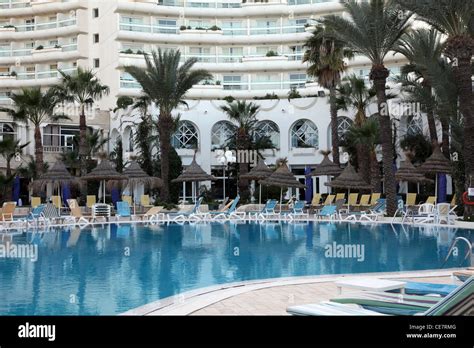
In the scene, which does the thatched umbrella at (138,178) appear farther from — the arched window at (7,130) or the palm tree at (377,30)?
the arched window at (7,130)

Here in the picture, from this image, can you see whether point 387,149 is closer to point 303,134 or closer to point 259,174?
point 259,174

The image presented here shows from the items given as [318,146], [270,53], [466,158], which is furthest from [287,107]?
[466,158]

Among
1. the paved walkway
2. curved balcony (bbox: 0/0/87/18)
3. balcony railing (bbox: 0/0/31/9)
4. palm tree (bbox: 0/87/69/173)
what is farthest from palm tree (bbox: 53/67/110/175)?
the paved walkway

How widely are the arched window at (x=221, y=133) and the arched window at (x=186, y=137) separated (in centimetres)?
116

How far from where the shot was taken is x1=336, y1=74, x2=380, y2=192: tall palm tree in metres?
32.2

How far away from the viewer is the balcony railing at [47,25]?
47.4 m

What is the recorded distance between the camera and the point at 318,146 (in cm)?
3791

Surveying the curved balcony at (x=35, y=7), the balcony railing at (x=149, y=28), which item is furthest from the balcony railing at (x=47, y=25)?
the balcony railing at (x=149, y=28)

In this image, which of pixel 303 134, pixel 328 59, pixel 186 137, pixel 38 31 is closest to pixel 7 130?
pixel 186 137

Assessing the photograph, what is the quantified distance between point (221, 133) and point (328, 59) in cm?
1085

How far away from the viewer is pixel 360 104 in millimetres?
33062

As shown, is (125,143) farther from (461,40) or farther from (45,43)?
(461,40)

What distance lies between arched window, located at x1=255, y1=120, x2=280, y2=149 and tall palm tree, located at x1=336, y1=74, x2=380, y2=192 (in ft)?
17.9
